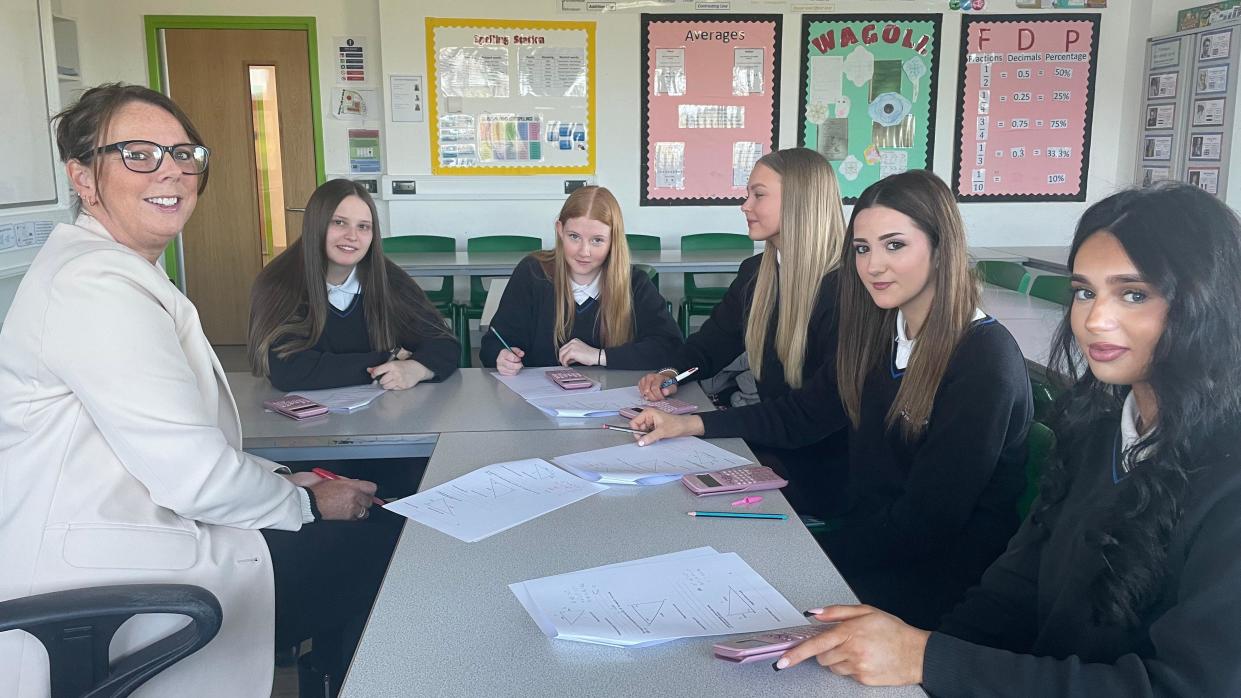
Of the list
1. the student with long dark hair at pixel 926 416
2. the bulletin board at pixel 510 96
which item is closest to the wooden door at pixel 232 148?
the bulletin board at pixel 510 96

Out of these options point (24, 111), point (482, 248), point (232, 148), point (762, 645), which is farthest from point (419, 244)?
point (762, 645)

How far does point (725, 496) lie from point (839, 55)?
5.07 meters

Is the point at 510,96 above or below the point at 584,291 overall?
above

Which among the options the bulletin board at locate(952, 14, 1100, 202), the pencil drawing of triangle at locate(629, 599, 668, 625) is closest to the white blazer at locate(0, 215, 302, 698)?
the pencil drawing of triangle at locate(629, 599, 668, 625)

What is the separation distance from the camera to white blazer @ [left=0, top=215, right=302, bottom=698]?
129 cm

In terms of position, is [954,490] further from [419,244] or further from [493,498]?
[419,244]

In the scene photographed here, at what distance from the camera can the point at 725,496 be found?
5.14 ft

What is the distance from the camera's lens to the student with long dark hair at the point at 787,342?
202cm

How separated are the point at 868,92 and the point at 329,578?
5.18m

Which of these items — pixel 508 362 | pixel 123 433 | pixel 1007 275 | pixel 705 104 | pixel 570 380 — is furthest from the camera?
pixel 705 104

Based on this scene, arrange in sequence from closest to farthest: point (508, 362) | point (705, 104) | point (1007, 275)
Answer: point (508, 362) → point (1007, 275) → point (705, 104)

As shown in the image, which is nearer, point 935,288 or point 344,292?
point 935,288

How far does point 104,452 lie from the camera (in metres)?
1.35

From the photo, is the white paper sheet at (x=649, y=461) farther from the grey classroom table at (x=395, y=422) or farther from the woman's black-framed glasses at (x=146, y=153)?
the woman's black-framed glasses at (x=146, y=153)
